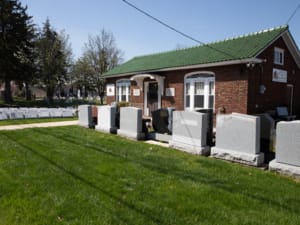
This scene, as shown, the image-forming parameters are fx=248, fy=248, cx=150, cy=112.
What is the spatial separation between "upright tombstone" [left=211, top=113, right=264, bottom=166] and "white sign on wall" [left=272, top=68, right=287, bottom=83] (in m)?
7.23

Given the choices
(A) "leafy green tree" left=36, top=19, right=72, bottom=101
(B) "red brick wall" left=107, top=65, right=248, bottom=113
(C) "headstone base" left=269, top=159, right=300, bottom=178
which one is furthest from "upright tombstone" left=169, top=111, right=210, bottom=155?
(A) "leafy green tree" left=36, top=19, right=72, bottom=101

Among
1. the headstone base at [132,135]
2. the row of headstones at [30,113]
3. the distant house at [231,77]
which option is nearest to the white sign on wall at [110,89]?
the row of headstones at [30,113]

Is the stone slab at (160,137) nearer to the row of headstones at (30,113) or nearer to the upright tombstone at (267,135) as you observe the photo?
the upright tombstone at (267,135)

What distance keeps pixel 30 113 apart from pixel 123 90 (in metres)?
6.36

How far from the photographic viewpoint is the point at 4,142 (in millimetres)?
8039

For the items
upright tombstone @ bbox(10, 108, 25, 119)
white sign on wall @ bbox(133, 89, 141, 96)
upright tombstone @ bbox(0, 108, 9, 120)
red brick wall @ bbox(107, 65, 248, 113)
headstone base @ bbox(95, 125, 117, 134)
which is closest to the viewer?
headstone base @ bbox(95, 125, 117, 134)

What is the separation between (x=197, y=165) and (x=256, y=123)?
1.70 meters

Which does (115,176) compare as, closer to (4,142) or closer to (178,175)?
(178,175)

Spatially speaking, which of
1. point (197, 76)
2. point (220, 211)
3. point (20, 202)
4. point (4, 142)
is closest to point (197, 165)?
point (220, 211)

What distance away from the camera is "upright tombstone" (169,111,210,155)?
6.90 m

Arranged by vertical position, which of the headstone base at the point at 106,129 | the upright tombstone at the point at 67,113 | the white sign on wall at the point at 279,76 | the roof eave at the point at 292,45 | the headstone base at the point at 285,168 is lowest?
the headstone base at the point at 285,168

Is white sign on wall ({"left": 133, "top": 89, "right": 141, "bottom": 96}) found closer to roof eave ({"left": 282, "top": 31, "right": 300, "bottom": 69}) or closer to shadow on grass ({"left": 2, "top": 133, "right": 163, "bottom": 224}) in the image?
roof eave ({"left": 282, "top": 31, "right": 300, "bottom": 69})

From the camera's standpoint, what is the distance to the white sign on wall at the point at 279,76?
1216cm

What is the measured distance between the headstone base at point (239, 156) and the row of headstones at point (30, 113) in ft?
43.7
